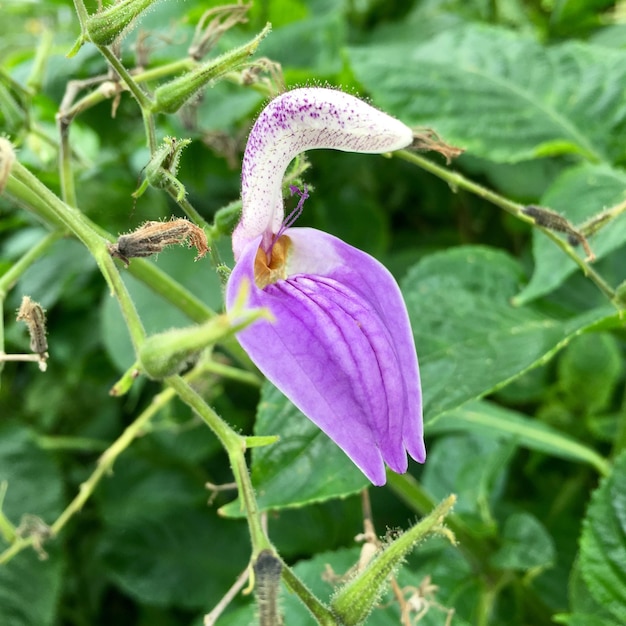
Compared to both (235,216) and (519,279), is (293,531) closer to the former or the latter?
(519,279)

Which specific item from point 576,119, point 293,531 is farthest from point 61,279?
point 576,119

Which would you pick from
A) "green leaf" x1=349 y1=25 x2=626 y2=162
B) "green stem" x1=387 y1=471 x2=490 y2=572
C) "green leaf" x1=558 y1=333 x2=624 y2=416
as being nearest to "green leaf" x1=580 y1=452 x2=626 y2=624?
"green stem" x1=387 y1=471 x2=490 y2=572

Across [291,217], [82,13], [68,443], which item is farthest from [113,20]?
[68,443]

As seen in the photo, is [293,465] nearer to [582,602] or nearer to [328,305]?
[328,305]

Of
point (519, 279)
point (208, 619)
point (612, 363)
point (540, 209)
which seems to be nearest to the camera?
point (208, 619)

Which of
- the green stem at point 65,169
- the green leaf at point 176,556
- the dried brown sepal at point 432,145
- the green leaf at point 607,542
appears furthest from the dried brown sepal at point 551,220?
the green leaf at point 176,556

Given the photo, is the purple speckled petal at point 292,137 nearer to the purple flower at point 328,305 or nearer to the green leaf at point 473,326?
the purple flower at point 328,305
